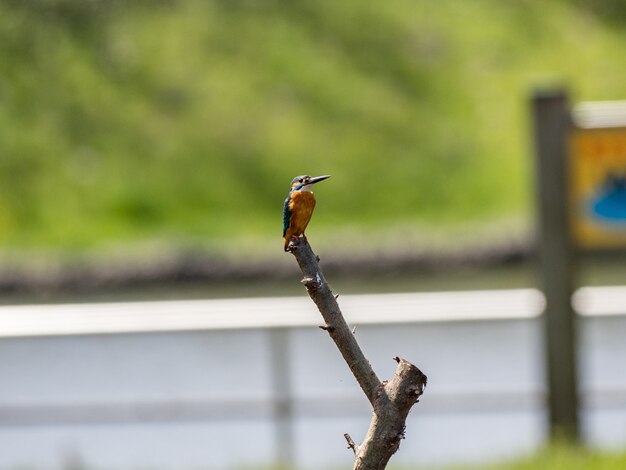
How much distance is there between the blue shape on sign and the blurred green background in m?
5.75

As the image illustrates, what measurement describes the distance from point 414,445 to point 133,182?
8229mm

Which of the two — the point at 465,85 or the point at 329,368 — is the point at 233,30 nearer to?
the point at 465,85

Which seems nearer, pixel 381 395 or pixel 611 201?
pixel 381 395

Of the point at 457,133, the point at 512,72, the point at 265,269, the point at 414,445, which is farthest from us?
the point at 512,72

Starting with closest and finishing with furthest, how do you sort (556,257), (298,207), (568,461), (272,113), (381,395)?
(381,395)
(298,207)
(568,461)
(556,257)
(272,113)

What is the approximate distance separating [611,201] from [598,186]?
10 centimetres

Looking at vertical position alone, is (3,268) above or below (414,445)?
above

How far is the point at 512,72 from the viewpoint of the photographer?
1531 centimetres

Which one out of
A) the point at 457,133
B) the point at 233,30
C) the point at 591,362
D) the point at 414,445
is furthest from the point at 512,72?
the point at 414,445

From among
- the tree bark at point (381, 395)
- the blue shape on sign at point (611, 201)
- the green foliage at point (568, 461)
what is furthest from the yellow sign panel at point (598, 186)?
the tree bark at point (381, 395)

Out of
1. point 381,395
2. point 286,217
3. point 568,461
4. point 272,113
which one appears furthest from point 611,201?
point 272,113

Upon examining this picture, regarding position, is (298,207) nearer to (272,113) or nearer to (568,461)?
(568,461)

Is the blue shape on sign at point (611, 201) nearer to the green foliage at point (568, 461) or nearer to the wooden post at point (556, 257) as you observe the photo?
the wooden post at point (556, 257)

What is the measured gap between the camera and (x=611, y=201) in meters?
5.82
